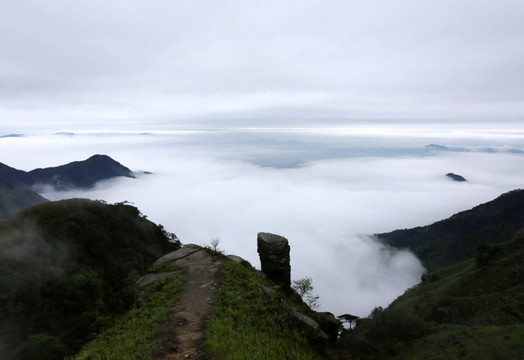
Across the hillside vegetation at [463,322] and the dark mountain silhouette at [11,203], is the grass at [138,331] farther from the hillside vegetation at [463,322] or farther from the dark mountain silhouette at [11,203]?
the dark mountain silhouette at [11,203]

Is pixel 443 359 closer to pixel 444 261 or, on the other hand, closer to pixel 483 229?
pixel 444 261

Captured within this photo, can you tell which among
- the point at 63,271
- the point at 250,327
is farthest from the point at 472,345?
the point at 63,271

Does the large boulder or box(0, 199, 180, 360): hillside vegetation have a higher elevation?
the large boulder

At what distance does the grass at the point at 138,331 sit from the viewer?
11062 mm

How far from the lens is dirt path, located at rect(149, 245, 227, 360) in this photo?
11.2m

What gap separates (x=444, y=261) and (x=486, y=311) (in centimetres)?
14430

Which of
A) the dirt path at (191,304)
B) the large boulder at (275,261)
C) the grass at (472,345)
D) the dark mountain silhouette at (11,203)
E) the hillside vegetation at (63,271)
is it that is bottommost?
the dark mountain silhouette at (11,203)

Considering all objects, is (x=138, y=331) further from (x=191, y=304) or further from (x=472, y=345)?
(x=472, y=345)

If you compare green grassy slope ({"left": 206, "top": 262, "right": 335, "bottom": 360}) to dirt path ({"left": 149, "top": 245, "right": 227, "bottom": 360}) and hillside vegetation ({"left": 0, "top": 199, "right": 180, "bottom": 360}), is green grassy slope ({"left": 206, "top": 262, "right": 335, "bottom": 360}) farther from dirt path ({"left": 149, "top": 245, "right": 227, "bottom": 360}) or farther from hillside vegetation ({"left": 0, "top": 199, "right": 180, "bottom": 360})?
hillside vegetation ({"left": 0, "top": 199, "right": 180, "bottom": 360})

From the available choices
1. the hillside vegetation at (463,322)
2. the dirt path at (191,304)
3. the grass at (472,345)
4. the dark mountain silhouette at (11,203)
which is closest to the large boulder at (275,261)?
the dirt path at (191,304)

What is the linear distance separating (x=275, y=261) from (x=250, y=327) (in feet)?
41.9

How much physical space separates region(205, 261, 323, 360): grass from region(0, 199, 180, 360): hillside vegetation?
19978 millimetres

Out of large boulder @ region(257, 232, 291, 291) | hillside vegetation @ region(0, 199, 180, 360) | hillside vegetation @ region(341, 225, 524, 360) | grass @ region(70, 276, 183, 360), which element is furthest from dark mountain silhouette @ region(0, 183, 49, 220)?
hillside vegetation @ region(341, 225, 524, 360)

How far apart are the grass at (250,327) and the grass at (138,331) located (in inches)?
107
